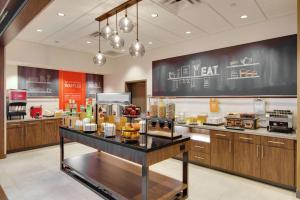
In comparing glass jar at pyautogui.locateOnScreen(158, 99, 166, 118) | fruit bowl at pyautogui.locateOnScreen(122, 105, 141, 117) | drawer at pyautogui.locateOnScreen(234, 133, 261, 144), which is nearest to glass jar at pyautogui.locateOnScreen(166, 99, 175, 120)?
glass jar at pyautogui.locateOnScreen(158, 99, 166, 118)

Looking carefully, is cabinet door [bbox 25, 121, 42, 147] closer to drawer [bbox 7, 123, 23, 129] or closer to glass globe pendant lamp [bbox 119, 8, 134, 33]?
drawer [bbox 7, 123, 23, 129]

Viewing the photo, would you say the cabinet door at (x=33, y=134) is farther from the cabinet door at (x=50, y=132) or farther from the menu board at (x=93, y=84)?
the menu board at (x=93, y=84)

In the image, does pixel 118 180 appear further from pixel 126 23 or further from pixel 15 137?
pixel 15 137

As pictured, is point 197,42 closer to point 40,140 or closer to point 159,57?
point 159,57

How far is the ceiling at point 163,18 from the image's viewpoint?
3178mm

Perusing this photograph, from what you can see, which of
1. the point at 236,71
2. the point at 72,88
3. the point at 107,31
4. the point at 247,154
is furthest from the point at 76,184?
the point at 72,88

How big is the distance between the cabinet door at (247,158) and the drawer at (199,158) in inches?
23.0

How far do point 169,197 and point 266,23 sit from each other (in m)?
3.86

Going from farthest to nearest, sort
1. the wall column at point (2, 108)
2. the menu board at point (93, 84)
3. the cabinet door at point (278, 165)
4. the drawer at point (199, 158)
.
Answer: the menu board at point (93, 84) < the wall column at point (2, 108) < the drawer at point (199, 158) < the cabinet door at point (278, 165)

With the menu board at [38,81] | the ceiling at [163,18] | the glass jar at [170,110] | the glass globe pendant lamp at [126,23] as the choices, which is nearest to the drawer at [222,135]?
the glass jar at [170,110]

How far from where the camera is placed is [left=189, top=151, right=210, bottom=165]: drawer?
4000mm

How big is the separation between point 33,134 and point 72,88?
7.50 ft

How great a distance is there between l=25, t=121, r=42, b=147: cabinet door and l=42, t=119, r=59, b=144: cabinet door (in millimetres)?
135

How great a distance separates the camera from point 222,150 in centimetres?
377
